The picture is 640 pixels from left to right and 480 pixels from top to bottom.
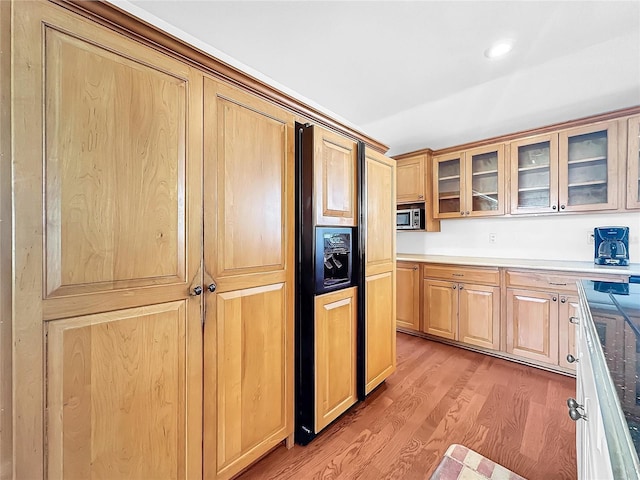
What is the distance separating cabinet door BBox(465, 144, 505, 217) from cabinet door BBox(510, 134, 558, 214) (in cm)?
12

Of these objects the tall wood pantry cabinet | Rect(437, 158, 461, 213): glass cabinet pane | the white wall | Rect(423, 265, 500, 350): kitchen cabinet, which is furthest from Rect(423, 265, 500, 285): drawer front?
the tall wood pantry cabinet

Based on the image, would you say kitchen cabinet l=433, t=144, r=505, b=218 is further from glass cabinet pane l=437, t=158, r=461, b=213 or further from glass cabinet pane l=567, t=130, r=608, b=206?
glass cabinet pane l=567, t=130, r=608, b=206

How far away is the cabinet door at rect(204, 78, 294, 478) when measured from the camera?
3.94ft

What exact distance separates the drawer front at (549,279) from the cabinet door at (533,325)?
6cm

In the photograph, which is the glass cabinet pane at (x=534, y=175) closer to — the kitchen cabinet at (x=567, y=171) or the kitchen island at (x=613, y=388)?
the kitchen cabinet at (x=567, y=171)

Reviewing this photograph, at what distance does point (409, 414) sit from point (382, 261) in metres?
1.06

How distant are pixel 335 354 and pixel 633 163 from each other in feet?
9.39

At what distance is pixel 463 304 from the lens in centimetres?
286

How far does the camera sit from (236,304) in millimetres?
1294

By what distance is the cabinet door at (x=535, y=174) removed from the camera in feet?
8.63

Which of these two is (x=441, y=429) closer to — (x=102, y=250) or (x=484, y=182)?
(x=102, y=250)

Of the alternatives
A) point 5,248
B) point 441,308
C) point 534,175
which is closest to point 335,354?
point 5,248

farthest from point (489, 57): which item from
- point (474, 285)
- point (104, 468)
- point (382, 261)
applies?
point (104, 468)

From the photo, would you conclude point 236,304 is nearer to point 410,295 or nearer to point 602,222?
point 410,295
